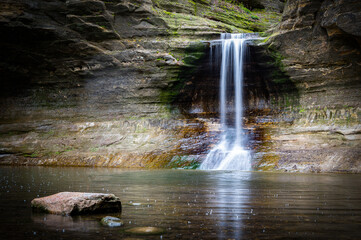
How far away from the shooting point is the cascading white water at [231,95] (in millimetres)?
18156

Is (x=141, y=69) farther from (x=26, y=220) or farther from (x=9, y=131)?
(x=26, y=220)

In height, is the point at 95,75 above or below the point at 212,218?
above

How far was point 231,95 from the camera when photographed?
2308 cm

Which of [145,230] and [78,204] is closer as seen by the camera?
[145,230]

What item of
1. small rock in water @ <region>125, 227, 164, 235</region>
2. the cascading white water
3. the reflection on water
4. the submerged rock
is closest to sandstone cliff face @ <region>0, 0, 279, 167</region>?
the cascading white water

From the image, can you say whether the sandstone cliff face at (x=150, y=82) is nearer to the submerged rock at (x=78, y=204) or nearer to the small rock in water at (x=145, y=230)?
the submerged rock at (x=78, y=204)

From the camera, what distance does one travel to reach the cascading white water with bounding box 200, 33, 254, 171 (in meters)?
18.2

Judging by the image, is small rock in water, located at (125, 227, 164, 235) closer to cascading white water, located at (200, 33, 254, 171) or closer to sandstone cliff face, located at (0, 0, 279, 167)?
cascading white water, located at (200, 33, 254, 171)

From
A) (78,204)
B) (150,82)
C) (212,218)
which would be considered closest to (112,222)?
(78,204)

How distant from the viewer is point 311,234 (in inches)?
134

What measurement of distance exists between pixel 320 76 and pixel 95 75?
576 inches

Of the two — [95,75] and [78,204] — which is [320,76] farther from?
[78,204]

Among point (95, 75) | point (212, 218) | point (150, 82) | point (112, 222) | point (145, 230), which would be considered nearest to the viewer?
point (145, 230)

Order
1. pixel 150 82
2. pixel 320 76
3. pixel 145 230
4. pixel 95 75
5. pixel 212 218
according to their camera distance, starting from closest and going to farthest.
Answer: pixel 145 230 < pixel 212 218 < pixel 320 76 < pixel 150 82 < pixel 95 75
